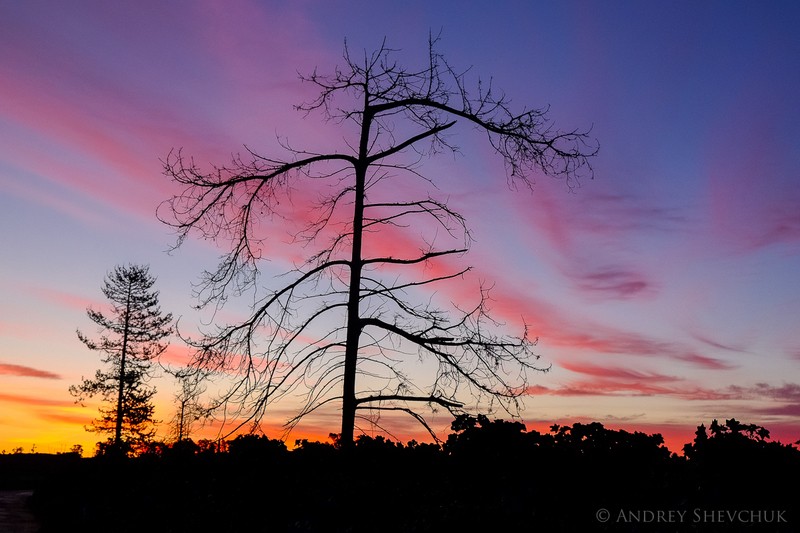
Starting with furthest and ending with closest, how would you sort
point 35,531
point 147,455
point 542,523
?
1. point 35,531
2. point 147,455
3. point 542,523

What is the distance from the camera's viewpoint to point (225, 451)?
10703mm

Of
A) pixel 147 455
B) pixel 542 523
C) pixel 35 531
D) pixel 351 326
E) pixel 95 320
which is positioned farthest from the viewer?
pixel 95 320

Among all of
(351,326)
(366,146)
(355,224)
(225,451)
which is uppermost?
(366,146)

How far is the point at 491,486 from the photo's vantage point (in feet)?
24.9

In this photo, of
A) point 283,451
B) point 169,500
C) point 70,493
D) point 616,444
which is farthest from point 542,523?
point 70,493

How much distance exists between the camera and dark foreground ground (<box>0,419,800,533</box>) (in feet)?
21.9

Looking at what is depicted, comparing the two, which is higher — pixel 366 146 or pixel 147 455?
pixel 366 146

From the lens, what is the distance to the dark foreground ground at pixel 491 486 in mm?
6664

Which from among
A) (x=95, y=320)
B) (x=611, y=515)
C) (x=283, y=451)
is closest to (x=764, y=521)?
(x=611, y=515)

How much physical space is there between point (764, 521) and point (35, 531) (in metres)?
14.2

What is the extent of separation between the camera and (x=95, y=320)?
40.0m

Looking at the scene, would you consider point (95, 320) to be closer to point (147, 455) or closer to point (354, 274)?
point (147, 455)

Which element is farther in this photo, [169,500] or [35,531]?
[35,531]

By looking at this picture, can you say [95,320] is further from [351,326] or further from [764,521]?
[764,521]
